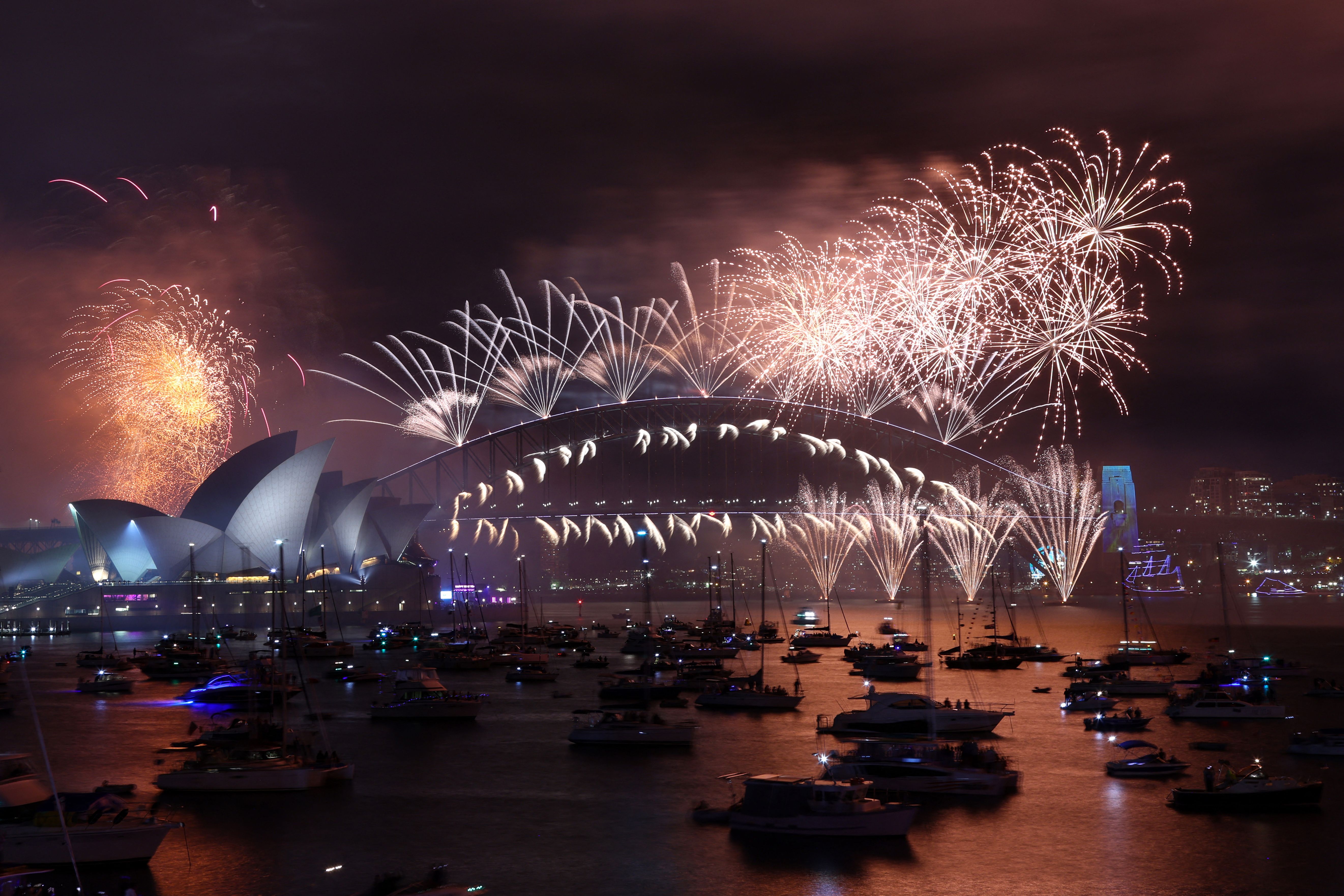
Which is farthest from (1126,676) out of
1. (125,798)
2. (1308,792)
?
(125,798)

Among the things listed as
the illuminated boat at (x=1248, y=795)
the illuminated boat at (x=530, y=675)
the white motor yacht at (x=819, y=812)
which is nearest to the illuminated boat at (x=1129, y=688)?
the illuminated boat at (x=1248, y=795)

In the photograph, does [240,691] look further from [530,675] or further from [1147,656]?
[1147,656]

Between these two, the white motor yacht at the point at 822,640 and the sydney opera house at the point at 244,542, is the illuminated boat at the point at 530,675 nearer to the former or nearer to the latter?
the white motor yacht at the point at 822,640

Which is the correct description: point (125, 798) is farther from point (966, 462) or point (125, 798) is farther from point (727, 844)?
point (966, 462)

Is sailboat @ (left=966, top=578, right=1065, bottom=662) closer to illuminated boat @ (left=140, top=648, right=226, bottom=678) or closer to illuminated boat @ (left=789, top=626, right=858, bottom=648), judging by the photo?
illuminated boat @ (left=789, top=626, right=858, bottom=648)

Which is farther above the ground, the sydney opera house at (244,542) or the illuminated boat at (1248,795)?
the sydney opera house at (244,542)

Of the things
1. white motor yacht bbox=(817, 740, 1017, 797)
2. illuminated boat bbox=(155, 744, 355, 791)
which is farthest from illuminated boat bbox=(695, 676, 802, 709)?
illuminated boat bbox=(155, 744, 355, 791)

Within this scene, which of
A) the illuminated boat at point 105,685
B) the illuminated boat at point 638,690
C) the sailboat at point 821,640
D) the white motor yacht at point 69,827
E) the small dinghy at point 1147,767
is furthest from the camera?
the sailboat at point 821,640
